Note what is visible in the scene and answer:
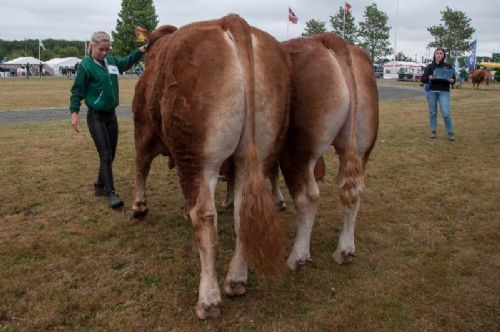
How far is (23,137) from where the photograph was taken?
10.0 metres

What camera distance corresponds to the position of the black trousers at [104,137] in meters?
5.43

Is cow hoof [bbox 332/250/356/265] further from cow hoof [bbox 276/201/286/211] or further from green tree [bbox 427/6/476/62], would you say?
green tree [bbox 427/6/476/62]

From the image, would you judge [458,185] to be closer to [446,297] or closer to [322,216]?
[322,216]

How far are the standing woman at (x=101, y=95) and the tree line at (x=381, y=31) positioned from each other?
53.6 meters

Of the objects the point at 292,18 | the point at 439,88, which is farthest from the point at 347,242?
the point at 292,18

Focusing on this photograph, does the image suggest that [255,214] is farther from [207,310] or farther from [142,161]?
[142,161]

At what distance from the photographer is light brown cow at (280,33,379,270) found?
11.3ft

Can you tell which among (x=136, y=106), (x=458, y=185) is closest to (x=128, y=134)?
(x=136, y=106)

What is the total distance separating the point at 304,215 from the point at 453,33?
6041 centimetres

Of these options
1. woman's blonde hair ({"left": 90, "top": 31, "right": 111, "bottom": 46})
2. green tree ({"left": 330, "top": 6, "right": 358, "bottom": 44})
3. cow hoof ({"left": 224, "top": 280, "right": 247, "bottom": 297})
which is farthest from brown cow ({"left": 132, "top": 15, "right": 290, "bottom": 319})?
green tree ({"left": 330, "top": 6, "right": 358, "bottom": 44})

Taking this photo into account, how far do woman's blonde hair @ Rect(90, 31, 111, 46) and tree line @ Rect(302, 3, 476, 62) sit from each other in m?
53.6

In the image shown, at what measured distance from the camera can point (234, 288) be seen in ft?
11.1

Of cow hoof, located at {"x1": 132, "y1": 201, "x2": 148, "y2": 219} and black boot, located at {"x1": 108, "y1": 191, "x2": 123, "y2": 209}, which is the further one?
black boot, located at {"x1": 108, "y1": 191, "x2": 123, "y2": 209}

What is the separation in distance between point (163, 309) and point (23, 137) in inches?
325
